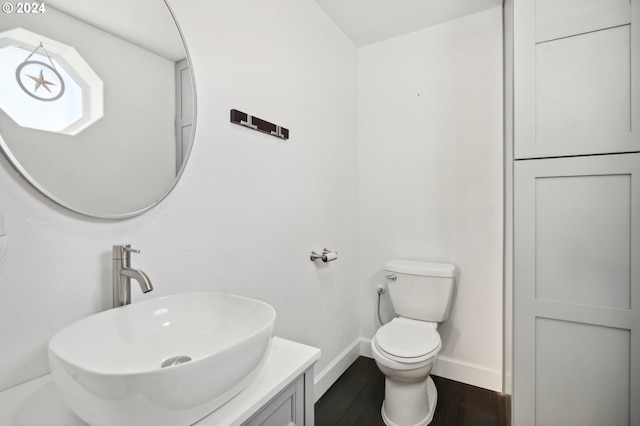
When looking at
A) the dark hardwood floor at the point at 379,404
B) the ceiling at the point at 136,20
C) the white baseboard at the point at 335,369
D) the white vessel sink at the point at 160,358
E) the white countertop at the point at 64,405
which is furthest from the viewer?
the white baseboard at the point at 335,369

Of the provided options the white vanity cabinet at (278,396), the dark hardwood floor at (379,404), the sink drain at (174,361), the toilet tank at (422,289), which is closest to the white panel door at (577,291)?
the dark hardwood floor at (379,404)

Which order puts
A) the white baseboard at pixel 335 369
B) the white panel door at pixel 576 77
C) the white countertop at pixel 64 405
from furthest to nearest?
the white baseboard at pixel 335 369
the white panel door at pixel 576 77
the white countertop at pixel 64 405

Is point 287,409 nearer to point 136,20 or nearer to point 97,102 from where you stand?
point 97,102

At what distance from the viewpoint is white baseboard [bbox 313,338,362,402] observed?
6.17 ft

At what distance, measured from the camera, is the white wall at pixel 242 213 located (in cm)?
75

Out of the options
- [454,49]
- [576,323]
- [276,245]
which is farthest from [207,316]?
[454,49]

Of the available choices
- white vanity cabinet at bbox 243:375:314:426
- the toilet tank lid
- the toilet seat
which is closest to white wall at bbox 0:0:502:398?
the toilet tank lid

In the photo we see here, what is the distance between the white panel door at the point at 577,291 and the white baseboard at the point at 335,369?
101 centimetres

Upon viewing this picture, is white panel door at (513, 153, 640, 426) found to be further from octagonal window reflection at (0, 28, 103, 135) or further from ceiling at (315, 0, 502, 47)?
octagonal window reflection at (0, 28, 103, 135)

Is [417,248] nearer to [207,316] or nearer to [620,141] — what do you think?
[620,141]

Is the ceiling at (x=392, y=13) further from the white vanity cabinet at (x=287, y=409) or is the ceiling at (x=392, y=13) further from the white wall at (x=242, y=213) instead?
the white vanity cabinet at (x=287, y=409)

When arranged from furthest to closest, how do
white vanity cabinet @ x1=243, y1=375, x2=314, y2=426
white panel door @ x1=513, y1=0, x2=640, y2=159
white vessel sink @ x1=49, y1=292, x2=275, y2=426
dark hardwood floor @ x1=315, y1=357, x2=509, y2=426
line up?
dark hardwood floor @ x1=315, y1=357, x2=509, y2=426 < white panel door @ x1=513, y1=0, x2=640, y2=159 < white vanity cabinet @ x1=243, y1=375, x2=314, y2=426 < white vessel sink @ x1=49, y1=292, x2=275, y2=426

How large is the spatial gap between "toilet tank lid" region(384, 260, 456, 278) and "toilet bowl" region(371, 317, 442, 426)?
36cm

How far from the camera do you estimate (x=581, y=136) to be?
1.33 m
